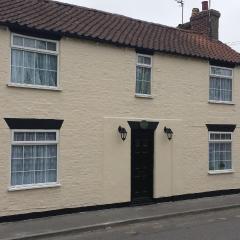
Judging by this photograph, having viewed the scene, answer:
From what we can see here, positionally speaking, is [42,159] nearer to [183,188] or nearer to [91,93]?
[91,93]

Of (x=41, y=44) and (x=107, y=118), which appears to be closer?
(x=41, y=44)

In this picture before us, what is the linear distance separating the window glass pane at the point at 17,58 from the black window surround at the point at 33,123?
161 cm

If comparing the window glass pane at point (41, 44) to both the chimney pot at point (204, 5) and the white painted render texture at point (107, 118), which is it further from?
the chimney pot at point (204, 5)

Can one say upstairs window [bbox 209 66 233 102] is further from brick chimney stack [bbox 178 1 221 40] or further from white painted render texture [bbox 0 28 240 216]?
brick chimney stack [bbox 178 1 221 40]

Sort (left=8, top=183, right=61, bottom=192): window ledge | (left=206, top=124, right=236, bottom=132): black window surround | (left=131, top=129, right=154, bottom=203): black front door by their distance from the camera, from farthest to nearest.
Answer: (left=206, top=124, right=236, bottom=132): black window surround → (left=131, top=129, right=154, bottom=203): black front door → (left=8, top=183, right=61, bottom=192): window ledge

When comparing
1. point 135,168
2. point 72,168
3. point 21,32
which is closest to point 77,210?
point 72,168

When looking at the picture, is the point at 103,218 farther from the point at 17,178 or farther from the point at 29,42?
the point at 29,42

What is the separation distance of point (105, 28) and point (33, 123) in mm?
4480

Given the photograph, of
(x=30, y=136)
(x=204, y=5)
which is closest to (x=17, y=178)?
(x=30, y=136)

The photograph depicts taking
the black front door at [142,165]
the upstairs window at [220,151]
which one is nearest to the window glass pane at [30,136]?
the black front door at [142,165]

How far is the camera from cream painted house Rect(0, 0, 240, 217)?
543 inches

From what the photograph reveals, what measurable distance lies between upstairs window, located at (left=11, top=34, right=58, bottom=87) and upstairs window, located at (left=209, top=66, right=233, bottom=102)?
726 cm

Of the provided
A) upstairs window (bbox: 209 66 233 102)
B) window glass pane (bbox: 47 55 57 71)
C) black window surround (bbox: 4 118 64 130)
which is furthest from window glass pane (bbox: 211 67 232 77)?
black window surround (bbox: 4 118 64 130)

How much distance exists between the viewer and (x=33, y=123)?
1388 centimetres
